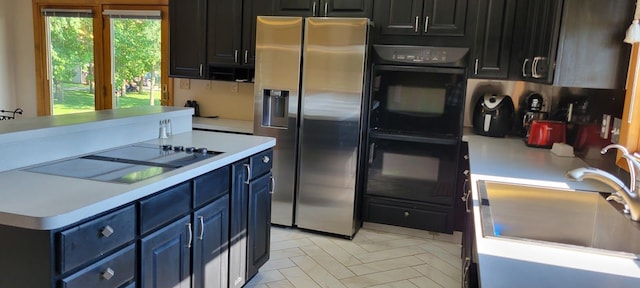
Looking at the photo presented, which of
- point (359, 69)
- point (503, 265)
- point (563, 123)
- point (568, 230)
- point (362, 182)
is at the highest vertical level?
point (359, 69)

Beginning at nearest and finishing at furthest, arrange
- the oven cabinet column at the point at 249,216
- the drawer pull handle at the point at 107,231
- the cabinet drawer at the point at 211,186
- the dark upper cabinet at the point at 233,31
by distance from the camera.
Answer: the drawer pull handle at the point at 107,231 → the cabinet drawer at the point at 211,186 → the oven cabinet column at the point at 249,216 → the dark upper cabinet at the point at 233,31

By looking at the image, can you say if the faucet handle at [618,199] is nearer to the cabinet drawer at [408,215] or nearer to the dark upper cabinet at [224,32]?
the cabinet drawer at [408,215]

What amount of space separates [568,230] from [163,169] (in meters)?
1.76

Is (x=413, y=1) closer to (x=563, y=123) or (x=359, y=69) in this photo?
(x=359, y=69)

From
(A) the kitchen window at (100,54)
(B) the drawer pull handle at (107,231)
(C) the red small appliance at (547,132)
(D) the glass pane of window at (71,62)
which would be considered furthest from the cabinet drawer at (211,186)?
(D) the glass pane of window at (71,62)

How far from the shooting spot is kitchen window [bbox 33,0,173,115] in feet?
16.2

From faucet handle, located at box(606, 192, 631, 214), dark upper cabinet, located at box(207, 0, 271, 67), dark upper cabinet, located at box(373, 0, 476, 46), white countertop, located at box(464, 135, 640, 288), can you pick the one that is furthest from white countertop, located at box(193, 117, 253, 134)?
faucet handle, located at box(606, 192, 631, 214)

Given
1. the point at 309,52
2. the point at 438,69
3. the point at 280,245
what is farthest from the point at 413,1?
the point at 280,245

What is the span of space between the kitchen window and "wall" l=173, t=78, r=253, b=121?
163mm

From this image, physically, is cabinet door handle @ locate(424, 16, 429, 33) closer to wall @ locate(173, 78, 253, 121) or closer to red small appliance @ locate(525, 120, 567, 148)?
red small appliance @ locate(525, 120, 567, 148)

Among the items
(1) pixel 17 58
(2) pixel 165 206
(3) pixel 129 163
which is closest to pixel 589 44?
(2) pixel 165 206

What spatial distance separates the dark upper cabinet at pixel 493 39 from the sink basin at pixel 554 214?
1641mm

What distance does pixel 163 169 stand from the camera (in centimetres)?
202

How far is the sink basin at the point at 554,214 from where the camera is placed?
5.91 ft
